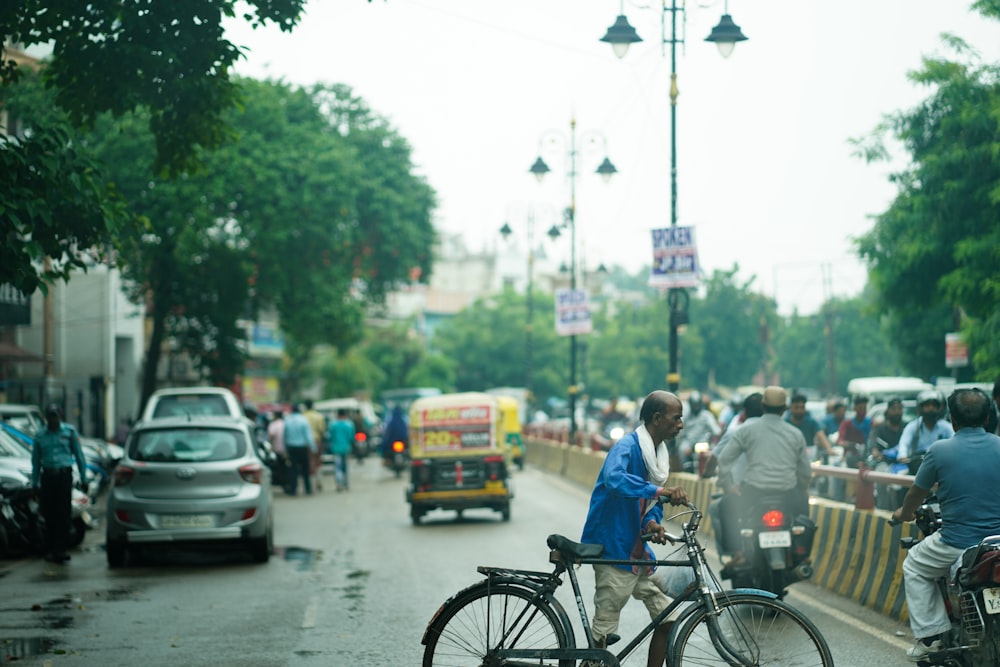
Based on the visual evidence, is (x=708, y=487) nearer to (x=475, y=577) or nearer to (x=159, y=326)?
(x=475, y=577)

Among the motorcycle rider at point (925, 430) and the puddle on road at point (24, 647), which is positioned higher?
the motorcycle rider at point (925, 430)

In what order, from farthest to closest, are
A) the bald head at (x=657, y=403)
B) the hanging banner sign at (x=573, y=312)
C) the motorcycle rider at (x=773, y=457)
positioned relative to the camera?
the hanging banner sign at (x=573, y=312), the motorcycle rider at (x=773, y=457), the bald head at (x=657, y=403)

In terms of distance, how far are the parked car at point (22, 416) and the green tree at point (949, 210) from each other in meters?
17.6

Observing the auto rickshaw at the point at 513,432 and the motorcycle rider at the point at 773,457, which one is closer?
the motorcycle rider at the point at 773,457

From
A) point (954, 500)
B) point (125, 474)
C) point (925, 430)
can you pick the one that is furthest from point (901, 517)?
point (125, 474)

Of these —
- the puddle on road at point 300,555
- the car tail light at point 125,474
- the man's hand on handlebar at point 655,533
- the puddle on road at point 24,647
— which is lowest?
the puddle on road at point 300,555

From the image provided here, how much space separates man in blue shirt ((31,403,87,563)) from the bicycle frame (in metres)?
10.7

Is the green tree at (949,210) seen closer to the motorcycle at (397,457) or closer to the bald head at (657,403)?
the motorcycle at (397,457)

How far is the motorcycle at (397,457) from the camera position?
37.3 meters

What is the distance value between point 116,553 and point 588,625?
10215 millimetres

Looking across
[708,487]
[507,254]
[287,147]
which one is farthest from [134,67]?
[507,254]

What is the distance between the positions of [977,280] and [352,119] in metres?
25.6

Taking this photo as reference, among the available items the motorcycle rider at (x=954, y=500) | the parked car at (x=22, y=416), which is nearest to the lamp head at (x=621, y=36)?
the parked car at (x=22, y=416)

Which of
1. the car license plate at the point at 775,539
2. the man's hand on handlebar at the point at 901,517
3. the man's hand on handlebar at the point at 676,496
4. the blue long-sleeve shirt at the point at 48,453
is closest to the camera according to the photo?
the man's hand on handlebar at the point at 676,496
